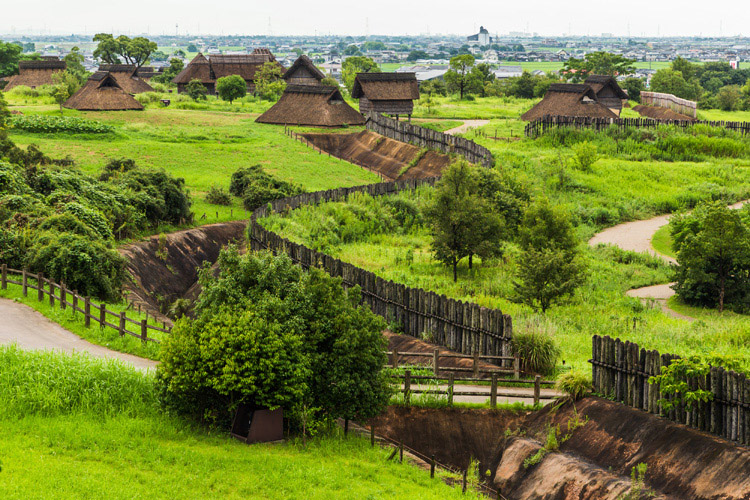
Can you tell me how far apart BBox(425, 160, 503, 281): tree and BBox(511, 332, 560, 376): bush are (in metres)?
11.1

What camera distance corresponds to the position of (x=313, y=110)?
6500cm

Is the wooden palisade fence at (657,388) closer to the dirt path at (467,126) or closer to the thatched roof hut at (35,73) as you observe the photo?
the dirt path at (467,126)

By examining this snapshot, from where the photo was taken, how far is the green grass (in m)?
35.2

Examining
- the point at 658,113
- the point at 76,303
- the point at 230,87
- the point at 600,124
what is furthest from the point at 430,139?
the point at 230,87

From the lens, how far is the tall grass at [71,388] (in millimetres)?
16109

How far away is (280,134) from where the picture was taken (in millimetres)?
60969

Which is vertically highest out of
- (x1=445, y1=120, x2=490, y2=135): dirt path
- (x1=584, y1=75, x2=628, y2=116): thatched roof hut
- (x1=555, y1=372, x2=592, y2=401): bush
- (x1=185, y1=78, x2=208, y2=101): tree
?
(x1=584, y1=75, x2=628, y2=116): thatched roof hut

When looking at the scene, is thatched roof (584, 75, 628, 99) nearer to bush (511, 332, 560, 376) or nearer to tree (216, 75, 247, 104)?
tree (216, 75, 247, 104)

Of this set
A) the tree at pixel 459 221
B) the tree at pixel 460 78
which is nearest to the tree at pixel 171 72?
the tree at pixel 460 78

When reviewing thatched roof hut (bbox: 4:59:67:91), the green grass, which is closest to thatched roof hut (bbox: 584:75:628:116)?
the green grass

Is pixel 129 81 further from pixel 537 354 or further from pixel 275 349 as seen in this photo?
pixel 275 349

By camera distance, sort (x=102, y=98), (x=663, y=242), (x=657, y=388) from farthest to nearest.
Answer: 1. (x=102, y=98)
2. (x=663, y=242)
3. (x=657, y=388)

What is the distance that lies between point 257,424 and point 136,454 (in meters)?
2.22

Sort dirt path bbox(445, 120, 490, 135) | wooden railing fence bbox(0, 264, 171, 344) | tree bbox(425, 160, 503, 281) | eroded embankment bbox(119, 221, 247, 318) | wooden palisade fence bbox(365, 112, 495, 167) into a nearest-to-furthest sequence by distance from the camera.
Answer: wooden railing fence bbox(0, 264, 171, 344) < eroded embankment bbox(119, 221, 247, 318) < tree bbox(425, 160, 503, 281) < wooden palisade fence bbox(365, 112, 495, 167) < dirt path bbox(445, 120, 490, 135)
